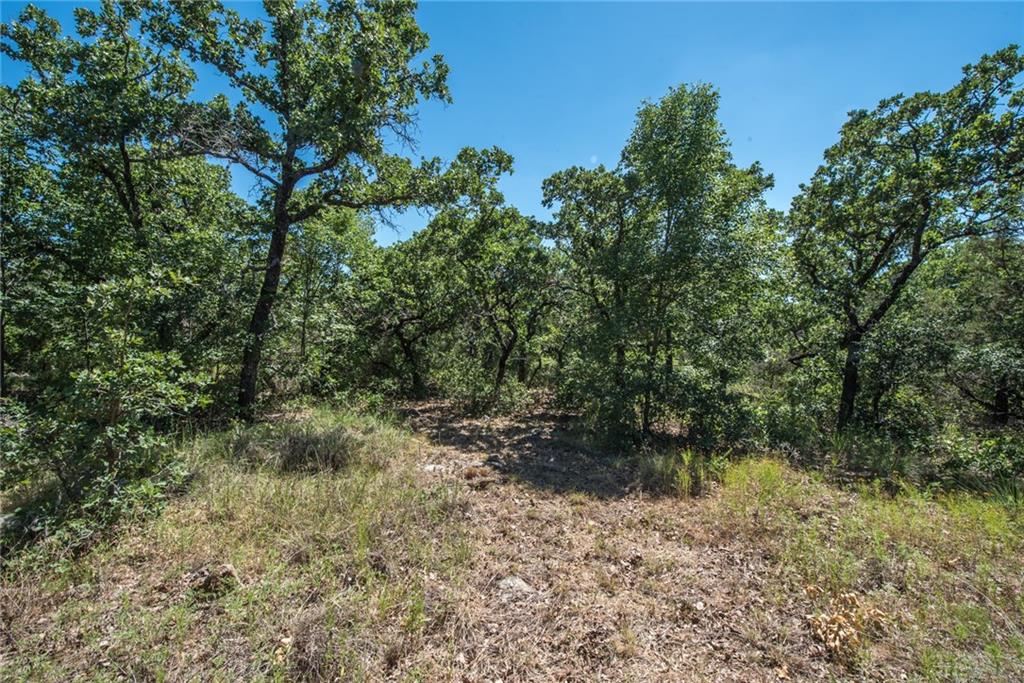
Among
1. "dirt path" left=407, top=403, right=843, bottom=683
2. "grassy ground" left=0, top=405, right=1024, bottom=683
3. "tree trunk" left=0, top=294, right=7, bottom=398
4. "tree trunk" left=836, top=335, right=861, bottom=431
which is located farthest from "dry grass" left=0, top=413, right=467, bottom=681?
"tree trunk" left=836, top=335, right=861, bottom=431

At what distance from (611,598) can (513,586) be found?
0.83 m

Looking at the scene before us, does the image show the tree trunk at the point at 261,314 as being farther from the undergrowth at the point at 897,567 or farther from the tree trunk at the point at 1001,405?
the tree trunk at the point at 1001,405

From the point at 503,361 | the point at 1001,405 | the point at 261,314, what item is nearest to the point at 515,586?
the point at 261,314

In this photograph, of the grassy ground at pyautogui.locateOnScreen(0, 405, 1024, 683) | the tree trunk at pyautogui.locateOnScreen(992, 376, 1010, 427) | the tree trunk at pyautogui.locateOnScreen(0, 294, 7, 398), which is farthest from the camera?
the tree trunk at pyautogui.locateOnScreen(992, 376, 1010, 427)

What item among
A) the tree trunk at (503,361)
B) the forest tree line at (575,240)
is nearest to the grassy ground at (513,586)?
the forest tree line at (575,240)

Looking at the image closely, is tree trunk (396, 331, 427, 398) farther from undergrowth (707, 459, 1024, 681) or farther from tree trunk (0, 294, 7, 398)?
undergrowth (707, 459, 1024, 681)

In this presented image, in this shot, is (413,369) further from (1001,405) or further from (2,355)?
(1001,405)

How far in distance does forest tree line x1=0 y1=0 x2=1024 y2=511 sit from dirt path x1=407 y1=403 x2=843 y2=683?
283 centimetres

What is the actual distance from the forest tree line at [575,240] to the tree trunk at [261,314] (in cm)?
5

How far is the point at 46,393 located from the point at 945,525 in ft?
29.6

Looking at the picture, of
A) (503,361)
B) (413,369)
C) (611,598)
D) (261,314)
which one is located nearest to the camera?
(611,598)

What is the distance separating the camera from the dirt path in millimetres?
2533

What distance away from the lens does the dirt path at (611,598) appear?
8.31 feet

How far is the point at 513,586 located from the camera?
323 cm
